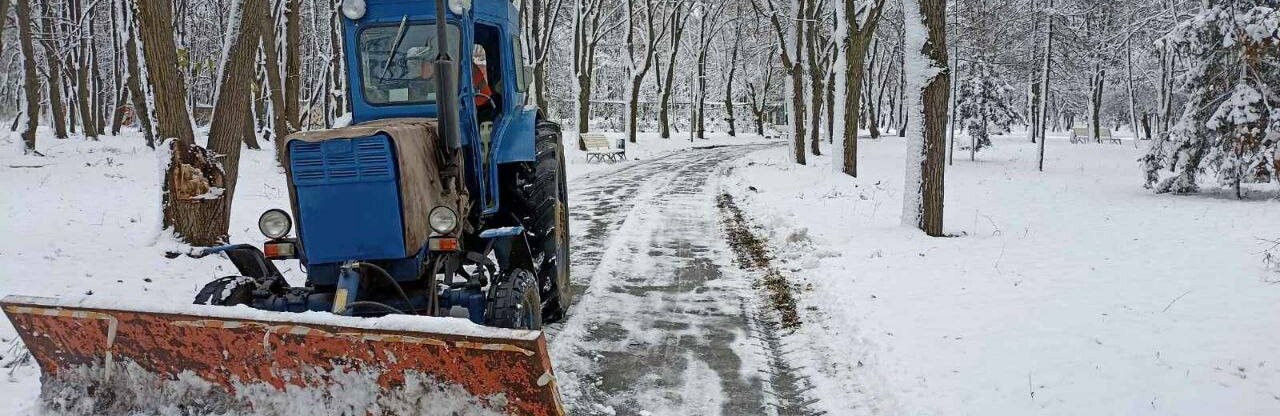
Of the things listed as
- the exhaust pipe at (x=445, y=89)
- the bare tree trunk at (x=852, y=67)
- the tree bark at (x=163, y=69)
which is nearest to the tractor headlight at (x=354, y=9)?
the exhaust pipe at (x=445, y=89)

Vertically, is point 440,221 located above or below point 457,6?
below

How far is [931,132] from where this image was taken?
9.46 metres

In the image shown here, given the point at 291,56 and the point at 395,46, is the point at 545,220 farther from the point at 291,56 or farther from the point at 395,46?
the point at 291,56

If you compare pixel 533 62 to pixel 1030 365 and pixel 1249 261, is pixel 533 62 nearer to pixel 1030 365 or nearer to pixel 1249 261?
pixel 1249 261

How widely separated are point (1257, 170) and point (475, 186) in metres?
16.0

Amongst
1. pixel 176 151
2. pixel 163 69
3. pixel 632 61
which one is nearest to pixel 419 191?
pixel 176 151

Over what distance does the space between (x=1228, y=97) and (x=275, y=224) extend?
58.3 ft

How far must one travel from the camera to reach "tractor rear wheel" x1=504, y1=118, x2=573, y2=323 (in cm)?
570

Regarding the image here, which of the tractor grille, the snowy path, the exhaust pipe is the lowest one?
the snowy path

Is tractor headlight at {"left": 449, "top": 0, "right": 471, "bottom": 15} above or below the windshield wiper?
Answer: above

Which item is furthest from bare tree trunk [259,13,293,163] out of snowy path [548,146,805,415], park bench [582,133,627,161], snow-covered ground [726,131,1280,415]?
snow-covered ground [726,131,1280,415]

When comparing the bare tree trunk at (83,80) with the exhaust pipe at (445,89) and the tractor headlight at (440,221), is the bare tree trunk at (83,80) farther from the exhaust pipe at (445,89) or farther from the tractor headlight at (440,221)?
the tractor headlight at (440,221)

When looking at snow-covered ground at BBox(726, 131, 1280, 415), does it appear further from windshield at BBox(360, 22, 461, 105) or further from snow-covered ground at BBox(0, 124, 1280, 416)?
windshield at BBox(360, 22, 461, 105)

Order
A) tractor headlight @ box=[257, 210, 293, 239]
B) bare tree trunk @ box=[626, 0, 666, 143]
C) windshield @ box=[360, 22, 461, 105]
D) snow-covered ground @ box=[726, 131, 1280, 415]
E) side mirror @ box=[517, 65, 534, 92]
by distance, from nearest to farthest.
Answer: tractor headlight @ box=[257, 210, 293, 239], snow-covered ground @ box=[726, 131, 1280, 415], windshield @ box=[360, 22, 461, 105], side mirror @ box=[517, 65, 534, 92], bare tree trunk @ box=[626, 0, 666, 143]
